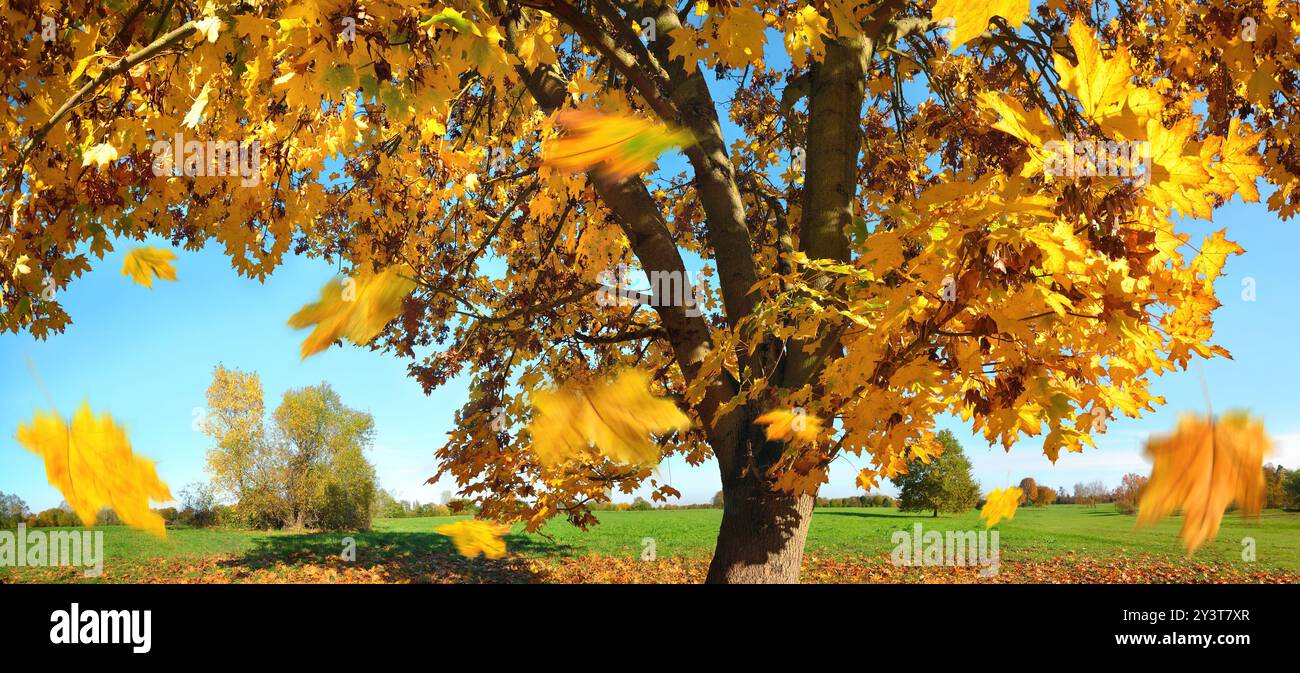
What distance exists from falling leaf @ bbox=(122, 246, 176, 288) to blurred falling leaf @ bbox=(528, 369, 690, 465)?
3.07 meters

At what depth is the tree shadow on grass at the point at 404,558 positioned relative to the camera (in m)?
12.7

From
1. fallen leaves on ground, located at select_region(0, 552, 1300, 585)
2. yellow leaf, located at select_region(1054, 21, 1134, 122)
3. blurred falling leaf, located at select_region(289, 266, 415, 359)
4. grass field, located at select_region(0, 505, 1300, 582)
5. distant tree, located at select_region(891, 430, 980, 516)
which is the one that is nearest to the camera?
yellow leaf, located at select_region(1054, 21, 1134, 122)

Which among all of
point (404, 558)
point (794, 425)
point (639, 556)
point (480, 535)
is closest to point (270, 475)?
point (404, 558)

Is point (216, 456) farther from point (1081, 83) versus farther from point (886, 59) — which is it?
point (1081, 83)

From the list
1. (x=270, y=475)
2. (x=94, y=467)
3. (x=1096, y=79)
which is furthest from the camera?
(x=270, y=475)

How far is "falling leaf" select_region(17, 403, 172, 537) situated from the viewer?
2.77 metres

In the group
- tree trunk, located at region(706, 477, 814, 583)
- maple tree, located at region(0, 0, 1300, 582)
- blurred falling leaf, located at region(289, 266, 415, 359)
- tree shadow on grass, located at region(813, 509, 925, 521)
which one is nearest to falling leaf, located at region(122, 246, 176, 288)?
maple tree, located at region(0, 0, 1300, 582)

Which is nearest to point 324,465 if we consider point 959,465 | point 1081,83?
point 959,465

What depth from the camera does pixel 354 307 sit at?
6.08 meters

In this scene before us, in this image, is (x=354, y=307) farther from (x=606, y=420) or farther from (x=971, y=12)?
(x=971, y=12)

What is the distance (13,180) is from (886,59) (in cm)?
670

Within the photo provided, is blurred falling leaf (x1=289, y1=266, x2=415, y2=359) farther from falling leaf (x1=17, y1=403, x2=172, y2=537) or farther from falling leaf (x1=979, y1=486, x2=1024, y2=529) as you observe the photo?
falling leaf (x1=979, y1=486, x2=1024, y2=529)

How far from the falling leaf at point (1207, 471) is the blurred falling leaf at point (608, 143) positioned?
3.13 meters

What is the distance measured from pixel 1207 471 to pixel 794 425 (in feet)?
5.46
